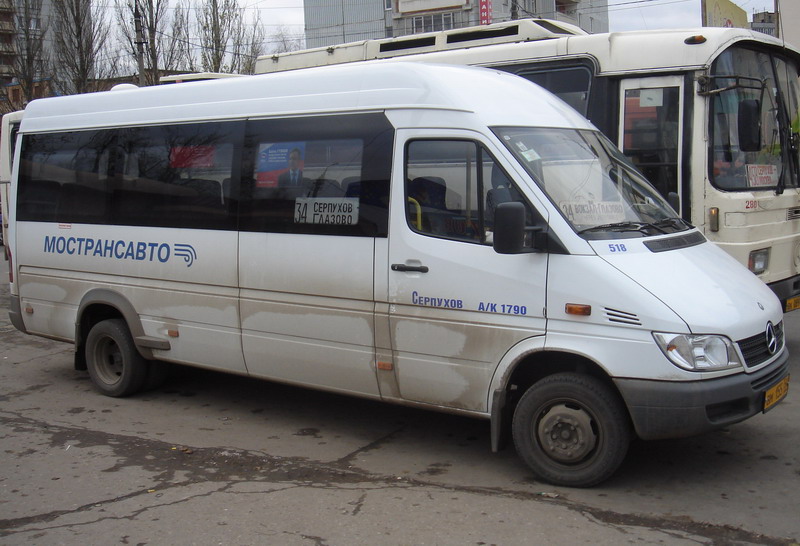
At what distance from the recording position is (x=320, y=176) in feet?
21.1

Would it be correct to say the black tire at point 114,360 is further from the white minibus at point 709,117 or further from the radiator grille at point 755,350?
the radiator grille at point 755,350

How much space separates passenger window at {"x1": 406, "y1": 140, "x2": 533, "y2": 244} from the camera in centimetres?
559

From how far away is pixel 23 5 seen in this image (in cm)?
3020

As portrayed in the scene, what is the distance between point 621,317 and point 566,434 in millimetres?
836

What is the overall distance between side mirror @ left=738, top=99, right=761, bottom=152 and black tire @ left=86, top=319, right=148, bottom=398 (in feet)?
19.7

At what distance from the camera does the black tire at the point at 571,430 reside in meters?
5.19

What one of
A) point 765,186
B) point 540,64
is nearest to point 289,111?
point 540,64

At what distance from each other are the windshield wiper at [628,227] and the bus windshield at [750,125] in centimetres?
278

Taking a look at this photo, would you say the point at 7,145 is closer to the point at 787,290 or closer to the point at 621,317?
the point at 787,290

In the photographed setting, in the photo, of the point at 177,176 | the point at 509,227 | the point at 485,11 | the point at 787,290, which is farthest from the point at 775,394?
the point at 485,11

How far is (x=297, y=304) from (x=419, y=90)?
184 centimetres

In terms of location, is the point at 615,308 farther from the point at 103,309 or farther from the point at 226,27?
the point at 226,27

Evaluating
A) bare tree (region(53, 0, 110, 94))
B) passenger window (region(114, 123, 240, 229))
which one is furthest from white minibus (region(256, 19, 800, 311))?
bare tree (region(53, 0, 110, 94))

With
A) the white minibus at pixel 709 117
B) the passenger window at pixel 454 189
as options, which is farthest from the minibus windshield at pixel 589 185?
the white minibus at pixel 709 117
